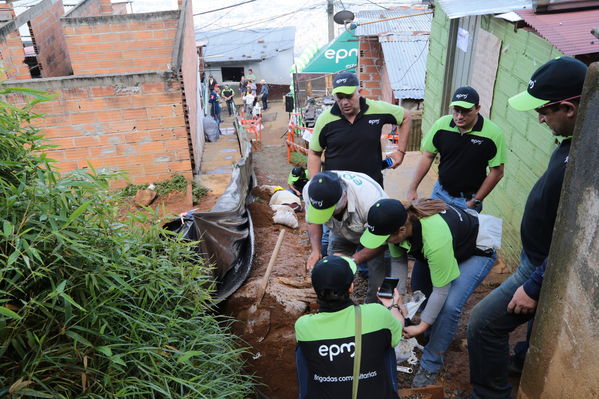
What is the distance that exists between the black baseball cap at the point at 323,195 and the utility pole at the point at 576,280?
4.57 feet

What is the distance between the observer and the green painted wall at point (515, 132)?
3.96 m

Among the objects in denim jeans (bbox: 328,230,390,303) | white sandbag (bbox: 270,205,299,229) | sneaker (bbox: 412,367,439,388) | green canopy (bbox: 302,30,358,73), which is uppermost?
green canopy (bbox: 302,30,358,73)

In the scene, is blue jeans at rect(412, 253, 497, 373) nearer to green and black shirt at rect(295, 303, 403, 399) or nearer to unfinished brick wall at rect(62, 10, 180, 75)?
green and black shirt at rect(295, 303, 403, 399)

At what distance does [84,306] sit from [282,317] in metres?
2.03

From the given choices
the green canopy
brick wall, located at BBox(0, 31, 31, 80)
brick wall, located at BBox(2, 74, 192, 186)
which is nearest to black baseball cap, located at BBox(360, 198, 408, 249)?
brick wall, located at BBox(2, 74, 192, 186)

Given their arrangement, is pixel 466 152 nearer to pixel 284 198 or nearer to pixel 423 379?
pixel 423 379

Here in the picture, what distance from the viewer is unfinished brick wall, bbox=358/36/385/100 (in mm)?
11492

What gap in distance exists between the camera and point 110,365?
256cm

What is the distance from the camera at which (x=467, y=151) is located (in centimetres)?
382

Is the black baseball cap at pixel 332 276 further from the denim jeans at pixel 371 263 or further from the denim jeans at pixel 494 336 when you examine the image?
the denim jeans at pixel 371 263

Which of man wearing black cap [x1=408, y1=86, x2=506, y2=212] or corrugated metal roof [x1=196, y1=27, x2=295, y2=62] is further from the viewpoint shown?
corrugated metal roof [x1=196, y1=27, x2=295, y2=62]

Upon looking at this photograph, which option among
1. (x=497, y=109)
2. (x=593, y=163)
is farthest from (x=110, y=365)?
(x=497, y=109)

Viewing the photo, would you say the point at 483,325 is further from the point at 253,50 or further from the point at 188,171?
the point at 253,50

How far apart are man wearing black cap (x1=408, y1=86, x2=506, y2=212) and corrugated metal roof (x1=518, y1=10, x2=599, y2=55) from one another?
64 cm
